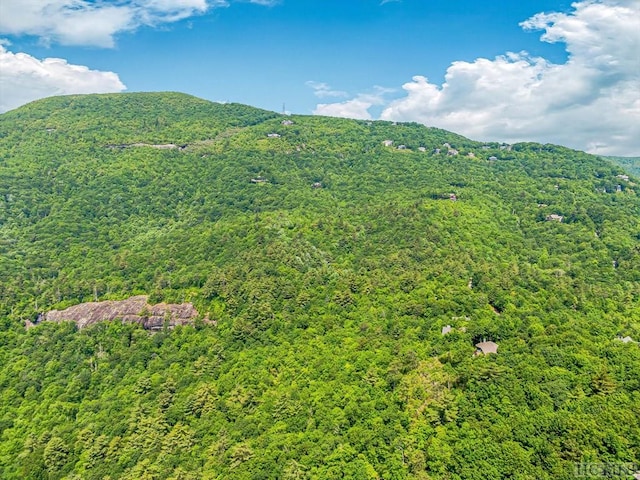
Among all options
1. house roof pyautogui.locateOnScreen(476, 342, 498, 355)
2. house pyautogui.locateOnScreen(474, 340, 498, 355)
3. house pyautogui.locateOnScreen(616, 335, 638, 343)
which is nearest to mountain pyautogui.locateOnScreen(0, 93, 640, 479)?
house pyautogui.locateOnScreen(474, 340, 498, 355)

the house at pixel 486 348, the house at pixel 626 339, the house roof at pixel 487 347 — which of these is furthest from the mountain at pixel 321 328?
the house at pixel 626 339

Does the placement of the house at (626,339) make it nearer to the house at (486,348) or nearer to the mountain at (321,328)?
the mountain at (321,328)

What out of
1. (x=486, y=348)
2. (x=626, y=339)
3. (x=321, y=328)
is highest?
(x=626, y=339)

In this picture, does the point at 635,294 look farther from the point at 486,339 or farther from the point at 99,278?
the point at 99,278

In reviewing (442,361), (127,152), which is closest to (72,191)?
(127,152)

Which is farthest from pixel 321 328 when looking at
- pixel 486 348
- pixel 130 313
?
pixel 130 313

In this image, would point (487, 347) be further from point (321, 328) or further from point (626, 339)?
point (321, 328)

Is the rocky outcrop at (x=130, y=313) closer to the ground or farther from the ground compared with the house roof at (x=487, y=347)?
closer to the ground
